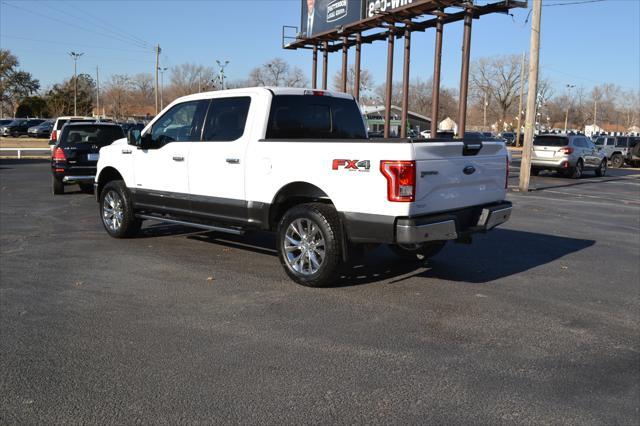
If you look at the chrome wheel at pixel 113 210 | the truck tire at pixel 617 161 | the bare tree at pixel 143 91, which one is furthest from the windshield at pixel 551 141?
the bare tree at pixel 143 91

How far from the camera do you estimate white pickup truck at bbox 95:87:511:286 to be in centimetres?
586

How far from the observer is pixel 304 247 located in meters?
6.62

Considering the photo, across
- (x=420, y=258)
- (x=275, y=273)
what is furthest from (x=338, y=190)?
(x=420, y=258)

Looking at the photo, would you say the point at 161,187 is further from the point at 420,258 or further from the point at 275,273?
the point at 420,258

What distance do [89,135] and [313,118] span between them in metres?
9.04

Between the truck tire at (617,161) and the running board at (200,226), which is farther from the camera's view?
the truck tire at (617,161)

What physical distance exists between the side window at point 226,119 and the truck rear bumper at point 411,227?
77.8 inches

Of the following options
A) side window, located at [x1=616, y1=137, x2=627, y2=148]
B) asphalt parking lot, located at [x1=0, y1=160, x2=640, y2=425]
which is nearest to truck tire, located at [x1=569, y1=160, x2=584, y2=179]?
side window, located at [x1=616, y1=137, x2=627, y2=148]

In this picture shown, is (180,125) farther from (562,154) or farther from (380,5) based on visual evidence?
(562,154)

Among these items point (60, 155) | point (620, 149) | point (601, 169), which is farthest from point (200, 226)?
point (620, 149)

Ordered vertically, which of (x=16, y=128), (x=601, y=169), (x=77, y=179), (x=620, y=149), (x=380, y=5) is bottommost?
(x=77, y=179)

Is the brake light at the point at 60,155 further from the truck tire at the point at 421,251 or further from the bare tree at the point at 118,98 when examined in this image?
the bare tree at the point at 118,98

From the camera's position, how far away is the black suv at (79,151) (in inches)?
564

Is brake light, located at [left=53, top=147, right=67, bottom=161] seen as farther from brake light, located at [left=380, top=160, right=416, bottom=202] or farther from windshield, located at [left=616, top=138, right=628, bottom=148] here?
windshield, located at [left=616, top=138, right=628, bottom=148]
